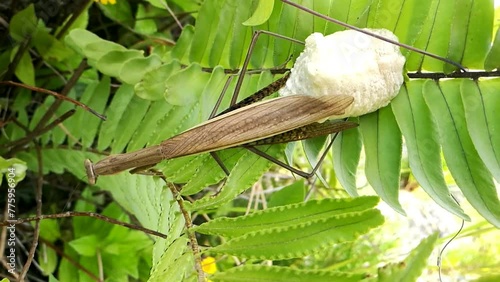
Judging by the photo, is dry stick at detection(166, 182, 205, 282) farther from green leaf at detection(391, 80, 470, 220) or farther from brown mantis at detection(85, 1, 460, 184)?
green leaf at detection(391, 80, 470, 220)

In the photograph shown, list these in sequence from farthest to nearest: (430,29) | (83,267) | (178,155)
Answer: (83,267)
(178,155)
(430,29)

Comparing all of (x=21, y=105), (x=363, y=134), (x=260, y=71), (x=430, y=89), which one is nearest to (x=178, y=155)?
(x=260, y=71)

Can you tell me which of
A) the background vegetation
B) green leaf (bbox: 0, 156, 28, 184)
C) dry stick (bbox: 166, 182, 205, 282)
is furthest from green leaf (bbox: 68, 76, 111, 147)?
dry stick (bbox: 166, 182, 205, 282)

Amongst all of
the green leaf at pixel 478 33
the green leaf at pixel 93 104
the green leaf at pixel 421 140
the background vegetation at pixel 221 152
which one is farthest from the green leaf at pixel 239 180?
the green leaf at pixel 93 104

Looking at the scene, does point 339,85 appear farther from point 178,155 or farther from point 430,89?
point 178,155

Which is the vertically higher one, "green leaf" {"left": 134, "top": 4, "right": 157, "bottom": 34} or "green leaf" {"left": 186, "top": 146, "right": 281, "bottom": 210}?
"green leaf" {"left": 134, "top": 4, "right": 157, "bottom": 34}

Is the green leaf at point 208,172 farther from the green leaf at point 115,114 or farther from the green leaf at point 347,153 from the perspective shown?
the green leaf at point 115,114
